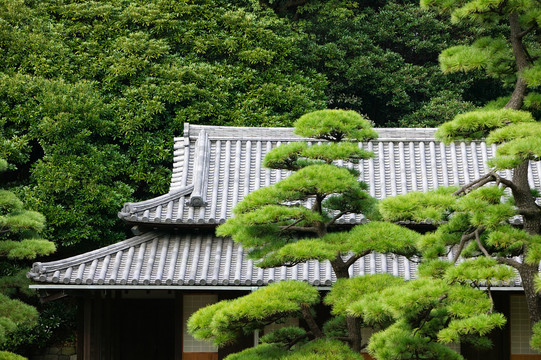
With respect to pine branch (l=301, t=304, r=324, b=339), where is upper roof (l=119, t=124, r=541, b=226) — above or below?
above

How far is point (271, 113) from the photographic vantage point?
18.0m

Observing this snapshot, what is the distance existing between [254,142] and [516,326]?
5.35 meters

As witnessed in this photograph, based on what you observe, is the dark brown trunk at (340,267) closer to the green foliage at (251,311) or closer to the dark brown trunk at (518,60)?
the green foliage at (251,311)

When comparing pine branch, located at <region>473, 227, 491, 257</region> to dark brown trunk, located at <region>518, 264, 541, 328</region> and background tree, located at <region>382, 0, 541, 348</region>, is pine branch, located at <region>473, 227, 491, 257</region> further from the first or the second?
dark brown trunk, located at <region>518, 264, 541, 328</region>

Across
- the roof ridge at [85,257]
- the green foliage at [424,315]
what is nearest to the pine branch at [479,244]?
the green foliage at [424,315]

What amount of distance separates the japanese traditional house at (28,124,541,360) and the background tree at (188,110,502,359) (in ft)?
7.96

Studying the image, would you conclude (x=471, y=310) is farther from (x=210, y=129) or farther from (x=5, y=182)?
(x=5, y=182)

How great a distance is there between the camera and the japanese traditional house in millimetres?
10336

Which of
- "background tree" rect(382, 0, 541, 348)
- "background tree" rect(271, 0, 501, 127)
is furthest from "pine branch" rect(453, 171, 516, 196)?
"background tree" rect(271, 0, 501, 127)

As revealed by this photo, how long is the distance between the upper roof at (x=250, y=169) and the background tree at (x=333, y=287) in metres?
3.18

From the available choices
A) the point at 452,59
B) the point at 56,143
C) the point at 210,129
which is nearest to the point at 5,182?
the point at 56,143

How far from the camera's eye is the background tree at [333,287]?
6578 mm

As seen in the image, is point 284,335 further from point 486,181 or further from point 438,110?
point 438,110

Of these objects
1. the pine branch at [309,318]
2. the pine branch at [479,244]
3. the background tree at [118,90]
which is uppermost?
the background tree at [118,90]
